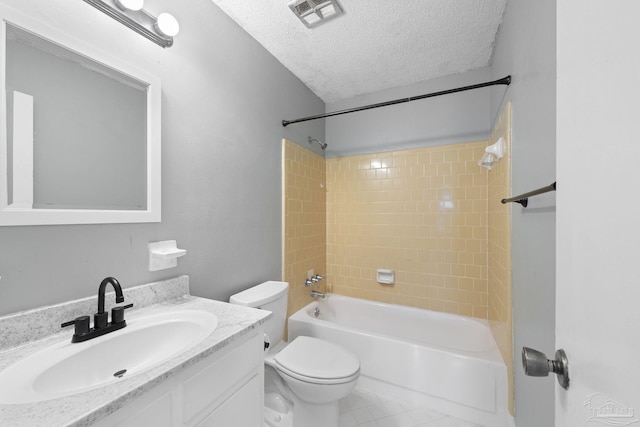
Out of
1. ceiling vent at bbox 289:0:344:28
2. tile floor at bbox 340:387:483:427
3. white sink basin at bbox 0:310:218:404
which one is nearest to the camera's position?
white sink basin at bbox 0:310:218:404

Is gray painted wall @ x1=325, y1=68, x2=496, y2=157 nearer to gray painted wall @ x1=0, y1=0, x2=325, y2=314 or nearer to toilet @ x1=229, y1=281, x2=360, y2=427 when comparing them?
gray painted wall @ x1=0, y1=0, x2=325, y2=314

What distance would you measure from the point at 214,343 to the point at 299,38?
6.39 feet

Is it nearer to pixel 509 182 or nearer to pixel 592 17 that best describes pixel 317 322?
pixel 509 182

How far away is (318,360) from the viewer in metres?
1.42

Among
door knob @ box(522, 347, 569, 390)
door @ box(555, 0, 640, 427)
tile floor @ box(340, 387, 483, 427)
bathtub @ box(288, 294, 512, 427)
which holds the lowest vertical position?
tile floor @ box(340, 387, 483, 427)

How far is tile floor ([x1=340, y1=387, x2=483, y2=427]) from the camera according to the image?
151 centimetres

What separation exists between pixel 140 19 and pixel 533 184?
1.87 meters

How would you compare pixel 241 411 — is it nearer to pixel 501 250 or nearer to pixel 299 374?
pixel 299 374

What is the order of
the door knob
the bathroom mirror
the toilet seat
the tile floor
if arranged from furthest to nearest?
the tile floor → the toilet seat → the bathroom mirror → the door knob

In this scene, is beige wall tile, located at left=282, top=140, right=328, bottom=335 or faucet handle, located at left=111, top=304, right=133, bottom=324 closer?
faucet handle, located at left=111, top=304, right=133, bottom=324

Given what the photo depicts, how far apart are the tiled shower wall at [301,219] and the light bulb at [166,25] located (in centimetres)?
102

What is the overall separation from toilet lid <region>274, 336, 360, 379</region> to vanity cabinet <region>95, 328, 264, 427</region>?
0.39m

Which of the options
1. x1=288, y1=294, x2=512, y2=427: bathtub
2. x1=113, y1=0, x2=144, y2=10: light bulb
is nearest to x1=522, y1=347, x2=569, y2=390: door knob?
x1=288, y1=294, x2=512, y2=427: bathtub

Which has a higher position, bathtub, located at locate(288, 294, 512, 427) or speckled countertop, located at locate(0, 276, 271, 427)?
speckled countertop, located at locate(0, 276, 271, 427)
